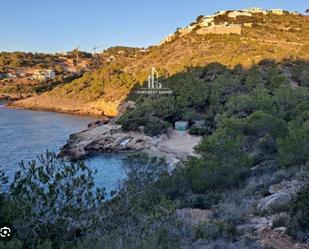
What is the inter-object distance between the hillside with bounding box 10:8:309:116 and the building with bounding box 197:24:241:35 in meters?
0.32

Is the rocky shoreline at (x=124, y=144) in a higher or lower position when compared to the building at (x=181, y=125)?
lower

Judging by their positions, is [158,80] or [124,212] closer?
[124,212]

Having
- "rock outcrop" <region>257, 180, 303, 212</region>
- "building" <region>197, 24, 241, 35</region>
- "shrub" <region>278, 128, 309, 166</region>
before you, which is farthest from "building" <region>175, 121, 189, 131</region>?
"building" <region>197, 24, 241, 35</region>

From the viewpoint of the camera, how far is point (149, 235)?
663 cm

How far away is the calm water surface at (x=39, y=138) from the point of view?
90.2ft

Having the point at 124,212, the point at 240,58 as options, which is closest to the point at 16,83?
the point at 240,58

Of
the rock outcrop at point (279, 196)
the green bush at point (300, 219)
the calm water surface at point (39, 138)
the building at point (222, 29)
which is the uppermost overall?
the building at point (222, 29)

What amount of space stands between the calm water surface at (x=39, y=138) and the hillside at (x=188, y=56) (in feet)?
16.2

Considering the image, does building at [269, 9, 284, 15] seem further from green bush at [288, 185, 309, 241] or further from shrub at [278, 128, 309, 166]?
green bush at [288, 185, 309, 241]

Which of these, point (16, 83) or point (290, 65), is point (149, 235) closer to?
point (290, 65)

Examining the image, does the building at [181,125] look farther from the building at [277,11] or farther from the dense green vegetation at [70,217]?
the building at [277,11]

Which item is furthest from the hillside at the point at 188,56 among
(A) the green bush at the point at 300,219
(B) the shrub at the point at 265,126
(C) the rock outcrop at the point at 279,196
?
(A) the green bush at the point at 300,219

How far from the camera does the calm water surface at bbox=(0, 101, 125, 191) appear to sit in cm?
2750

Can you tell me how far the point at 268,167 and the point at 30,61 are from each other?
113228mm
